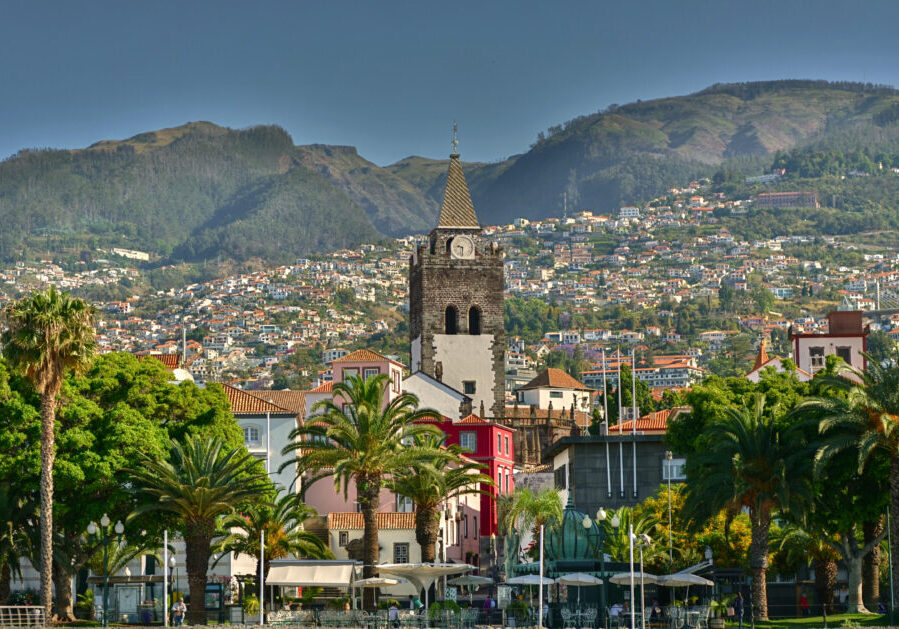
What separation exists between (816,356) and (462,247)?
3587 cm

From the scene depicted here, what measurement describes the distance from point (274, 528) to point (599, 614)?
15.6 metres

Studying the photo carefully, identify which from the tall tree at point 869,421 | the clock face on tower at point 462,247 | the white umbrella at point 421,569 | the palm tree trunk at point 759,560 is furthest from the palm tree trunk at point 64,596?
the clock face on tower at point 462,247

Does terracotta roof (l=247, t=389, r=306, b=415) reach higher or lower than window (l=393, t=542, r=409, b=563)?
higher

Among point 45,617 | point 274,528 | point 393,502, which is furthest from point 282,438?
point 45,617

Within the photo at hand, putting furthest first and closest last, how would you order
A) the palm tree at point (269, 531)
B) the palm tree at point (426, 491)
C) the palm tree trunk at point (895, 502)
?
the palm tree at point (269, 531), the palm tree at point (426, 491), the palm tree trunk at point (895, 502)

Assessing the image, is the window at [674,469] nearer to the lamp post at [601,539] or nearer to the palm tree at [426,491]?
the lamp post at [601,539]

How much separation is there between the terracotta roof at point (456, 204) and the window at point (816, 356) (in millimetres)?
34038

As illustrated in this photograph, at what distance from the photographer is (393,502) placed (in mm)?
94438

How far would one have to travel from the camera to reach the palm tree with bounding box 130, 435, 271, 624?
60625 mm

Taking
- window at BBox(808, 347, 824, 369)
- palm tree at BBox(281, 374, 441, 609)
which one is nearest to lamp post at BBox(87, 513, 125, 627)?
palm tree at BBox(281, 374, 441, 609)

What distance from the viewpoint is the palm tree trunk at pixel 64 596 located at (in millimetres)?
61500

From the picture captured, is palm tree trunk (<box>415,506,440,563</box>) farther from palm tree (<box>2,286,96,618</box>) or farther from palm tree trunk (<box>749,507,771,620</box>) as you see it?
palm tree (<box>2,286,96,618</box>)

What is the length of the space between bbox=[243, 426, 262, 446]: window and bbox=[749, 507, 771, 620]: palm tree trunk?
35946 mm

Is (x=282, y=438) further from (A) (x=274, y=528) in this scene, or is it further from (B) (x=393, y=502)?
(A) (x=274, y=528)
